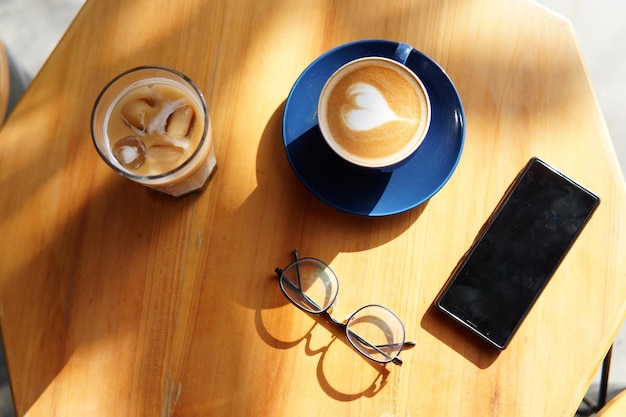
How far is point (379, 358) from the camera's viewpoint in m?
0.97

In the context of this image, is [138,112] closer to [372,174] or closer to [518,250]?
[372,174]

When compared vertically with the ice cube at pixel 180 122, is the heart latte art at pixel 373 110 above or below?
above

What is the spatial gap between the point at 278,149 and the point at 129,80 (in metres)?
0.29

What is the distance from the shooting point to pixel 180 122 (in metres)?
0.90

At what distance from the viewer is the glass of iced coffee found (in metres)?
0.89

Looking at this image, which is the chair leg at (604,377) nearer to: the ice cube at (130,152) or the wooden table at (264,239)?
the wooden table at (264,239)

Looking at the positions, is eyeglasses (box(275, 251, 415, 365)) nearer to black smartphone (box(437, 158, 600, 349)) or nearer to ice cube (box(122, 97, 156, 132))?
black smartphone (box(437, 158, 600, 349))

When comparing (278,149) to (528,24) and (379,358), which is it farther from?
(528,24)

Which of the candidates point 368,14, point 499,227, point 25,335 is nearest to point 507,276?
point 499,227

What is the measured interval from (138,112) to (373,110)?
15.8 inches

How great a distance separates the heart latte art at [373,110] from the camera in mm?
911

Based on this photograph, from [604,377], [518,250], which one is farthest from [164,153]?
[604,377]

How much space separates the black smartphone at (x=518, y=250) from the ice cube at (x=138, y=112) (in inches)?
24.2

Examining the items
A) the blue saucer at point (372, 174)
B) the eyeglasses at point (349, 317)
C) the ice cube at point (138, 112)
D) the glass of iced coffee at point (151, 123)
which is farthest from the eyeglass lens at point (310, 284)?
the ice cube at point (138, 112)
